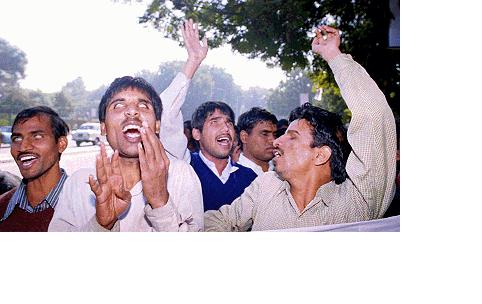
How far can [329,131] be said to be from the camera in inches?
206

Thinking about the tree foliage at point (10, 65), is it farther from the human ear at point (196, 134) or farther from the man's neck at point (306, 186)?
the man's neck at point (306, 186)

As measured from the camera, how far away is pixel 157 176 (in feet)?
16.3

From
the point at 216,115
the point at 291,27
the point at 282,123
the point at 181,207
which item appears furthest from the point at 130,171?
the point at 291,27

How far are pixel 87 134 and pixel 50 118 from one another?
0.32 m

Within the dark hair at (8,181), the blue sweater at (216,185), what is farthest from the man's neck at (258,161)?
the dark hair at (8,181)

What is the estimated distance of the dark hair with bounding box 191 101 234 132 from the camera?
199 inches

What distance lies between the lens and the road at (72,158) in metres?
4.94

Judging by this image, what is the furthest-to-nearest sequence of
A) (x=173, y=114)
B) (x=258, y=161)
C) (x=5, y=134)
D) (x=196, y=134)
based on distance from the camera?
(x=258, y=161) → (x=196, y=134) → (x=173, y=114) → (x=5, y=134)

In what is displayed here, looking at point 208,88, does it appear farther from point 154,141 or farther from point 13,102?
point 13,102

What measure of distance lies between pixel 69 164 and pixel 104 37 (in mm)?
999

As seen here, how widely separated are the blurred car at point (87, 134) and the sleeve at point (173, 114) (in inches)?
18.7

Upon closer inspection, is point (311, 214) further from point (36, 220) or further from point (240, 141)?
point (36, 220)

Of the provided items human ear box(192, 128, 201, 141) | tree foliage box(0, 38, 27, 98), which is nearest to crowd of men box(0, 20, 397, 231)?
human ear box(192, 128, 201, 141)
